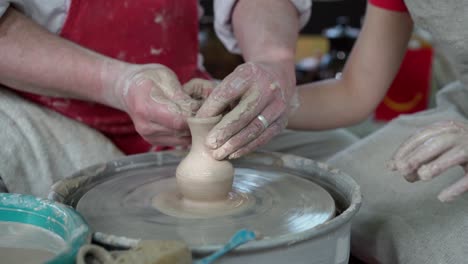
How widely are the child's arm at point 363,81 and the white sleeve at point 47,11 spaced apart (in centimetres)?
66

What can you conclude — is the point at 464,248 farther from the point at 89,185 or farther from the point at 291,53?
the point at 89,185

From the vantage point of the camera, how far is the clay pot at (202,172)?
1.15 m

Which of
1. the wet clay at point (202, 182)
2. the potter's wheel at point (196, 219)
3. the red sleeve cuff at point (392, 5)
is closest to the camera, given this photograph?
the potter's wheel at point (196, 219)

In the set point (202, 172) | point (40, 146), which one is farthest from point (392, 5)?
point (40, 146)

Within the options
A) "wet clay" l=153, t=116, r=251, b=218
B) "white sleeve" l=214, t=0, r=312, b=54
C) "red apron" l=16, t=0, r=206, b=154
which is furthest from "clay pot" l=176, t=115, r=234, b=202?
"white sleeve" l=214, t=0, r=312, b=54

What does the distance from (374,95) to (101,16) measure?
2.60ft

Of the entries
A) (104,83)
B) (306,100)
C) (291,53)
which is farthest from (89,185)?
(306,100)

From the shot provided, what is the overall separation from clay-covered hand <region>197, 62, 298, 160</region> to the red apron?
398mm

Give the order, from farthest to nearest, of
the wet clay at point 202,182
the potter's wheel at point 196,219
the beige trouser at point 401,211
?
the beige trouser at point 401,211, the wet clay at point 202,182, the potter's wheel at point 196,219

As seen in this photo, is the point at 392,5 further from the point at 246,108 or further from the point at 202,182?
the point at 202,182

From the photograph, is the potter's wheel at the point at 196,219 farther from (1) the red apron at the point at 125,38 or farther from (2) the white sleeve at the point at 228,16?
(2) the white sleeve at the point at 228,16

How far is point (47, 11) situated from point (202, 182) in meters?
0.64

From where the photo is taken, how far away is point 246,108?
1188 mm

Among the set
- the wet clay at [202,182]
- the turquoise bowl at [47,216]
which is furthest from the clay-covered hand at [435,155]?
the turquoise bowl at [47,216]
